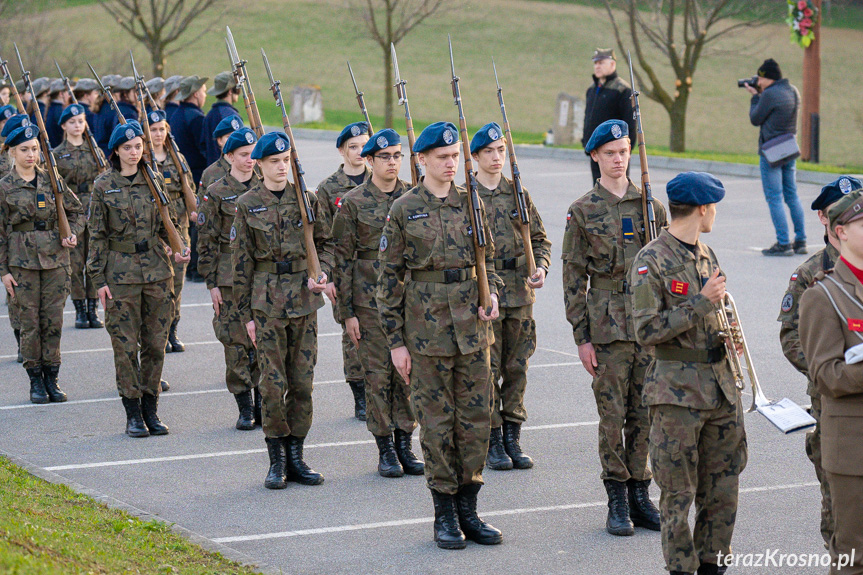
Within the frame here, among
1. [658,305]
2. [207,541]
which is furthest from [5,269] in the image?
[658,305]

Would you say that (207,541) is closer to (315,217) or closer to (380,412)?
(380,412)

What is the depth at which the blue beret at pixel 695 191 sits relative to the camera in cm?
552

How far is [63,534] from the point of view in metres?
6.12

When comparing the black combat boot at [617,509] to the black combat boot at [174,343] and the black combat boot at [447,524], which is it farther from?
the black combat boot at [174,343]

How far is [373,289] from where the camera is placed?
8.41 meters

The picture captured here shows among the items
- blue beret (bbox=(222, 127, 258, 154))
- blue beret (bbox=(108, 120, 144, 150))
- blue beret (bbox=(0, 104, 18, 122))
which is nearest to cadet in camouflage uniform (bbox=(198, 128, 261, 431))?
blue beret (bbox=(222, 127, 258, 154))

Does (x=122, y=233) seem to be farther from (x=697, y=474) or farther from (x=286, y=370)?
(x=697, y=474)

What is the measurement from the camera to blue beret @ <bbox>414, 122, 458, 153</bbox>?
21.4 ft

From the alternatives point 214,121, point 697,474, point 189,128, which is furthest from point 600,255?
point 189,128

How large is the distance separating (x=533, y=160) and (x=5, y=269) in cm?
1677

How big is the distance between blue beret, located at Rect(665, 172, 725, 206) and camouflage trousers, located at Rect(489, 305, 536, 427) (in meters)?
2.63

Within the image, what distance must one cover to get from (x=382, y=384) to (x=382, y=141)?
1.74m

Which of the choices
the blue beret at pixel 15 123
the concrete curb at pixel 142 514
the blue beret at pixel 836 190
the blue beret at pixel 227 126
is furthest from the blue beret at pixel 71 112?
the blue beret at pixel 836 190

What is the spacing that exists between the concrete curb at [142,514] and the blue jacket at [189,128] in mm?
7313
